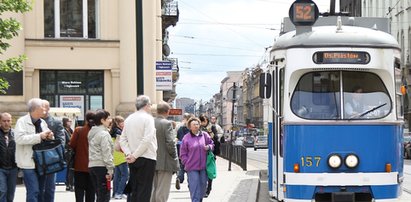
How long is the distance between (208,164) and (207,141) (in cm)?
40

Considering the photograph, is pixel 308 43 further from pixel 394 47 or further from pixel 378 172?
pixel 378 172

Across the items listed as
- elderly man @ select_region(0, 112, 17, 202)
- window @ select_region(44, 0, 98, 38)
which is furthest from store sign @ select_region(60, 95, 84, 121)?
elderly man @ select_region(0, 112, 17, 202)

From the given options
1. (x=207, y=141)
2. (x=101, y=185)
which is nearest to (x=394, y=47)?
(x=207, y=141)

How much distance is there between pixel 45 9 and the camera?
92.4 ft

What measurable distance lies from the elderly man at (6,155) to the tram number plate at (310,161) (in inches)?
159

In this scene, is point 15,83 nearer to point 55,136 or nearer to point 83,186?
point 83,186

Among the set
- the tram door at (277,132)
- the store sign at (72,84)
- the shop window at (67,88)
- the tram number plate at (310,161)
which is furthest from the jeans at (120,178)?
the store sign at (72,84)

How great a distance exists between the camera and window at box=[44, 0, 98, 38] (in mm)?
28219

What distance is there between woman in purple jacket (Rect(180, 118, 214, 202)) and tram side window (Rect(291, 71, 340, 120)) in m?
2.16

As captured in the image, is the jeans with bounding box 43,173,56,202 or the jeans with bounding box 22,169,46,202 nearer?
the jeans with bounding box 22,169,46,202

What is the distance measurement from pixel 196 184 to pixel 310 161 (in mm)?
2463

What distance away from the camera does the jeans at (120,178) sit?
48.1 ft

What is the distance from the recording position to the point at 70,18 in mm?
28531

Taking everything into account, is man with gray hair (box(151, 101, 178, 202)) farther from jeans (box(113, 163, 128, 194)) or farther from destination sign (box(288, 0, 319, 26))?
jeans (box(113, 163, 128, 194))
